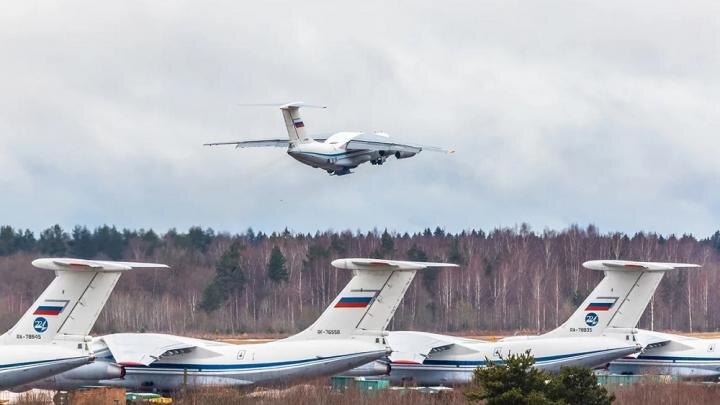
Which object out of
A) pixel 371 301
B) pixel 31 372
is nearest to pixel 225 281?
pixel 371 301

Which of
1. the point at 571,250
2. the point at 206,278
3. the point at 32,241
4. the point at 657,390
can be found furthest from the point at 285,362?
the point at 571,250

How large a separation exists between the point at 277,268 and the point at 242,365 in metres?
28.8

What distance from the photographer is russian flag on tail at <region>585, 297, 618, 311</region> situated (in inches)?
1590

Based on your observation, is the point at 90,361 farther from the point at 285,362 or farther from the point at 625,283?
the point at 625,283

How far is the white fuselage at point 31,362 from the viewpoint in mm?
32406

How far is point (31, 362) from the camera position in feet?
107

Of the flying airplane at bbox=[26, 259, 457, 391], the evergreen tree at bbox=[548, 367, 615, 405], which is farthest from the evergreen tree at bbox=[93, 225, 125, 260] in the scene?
the evergreen tree at bbox=[548, 367, 615, 405]

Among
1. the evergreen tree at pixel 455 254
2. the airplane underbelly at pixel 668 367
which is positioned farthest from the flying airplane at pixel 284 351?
the evergreen tree at pixel 455 254

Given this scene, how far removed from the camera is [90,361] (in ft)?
110

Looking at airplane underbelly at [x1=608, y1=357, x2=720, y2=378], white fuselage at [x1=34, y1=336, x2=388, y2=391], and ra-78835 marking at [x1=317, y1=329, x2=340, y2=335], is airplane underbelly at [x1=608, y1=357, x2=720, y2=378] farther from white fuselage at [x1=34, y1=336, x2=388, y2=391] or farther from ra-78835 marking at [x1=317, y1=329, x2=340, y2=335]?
ra-78835 marking at [x1=317, y1=329, x2=340, y2=335]

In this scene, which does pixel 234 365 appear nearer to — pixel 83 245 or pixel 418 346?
pixel 418 346

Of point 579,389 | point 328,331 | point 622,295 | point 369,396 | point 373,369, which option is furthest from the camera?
point 622,295

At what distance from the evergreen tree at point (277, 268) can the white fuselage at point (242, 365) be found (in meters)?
27.6

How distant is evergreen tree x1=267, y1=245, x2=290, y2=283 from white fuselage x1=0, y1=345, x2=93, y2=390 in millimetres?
32075
